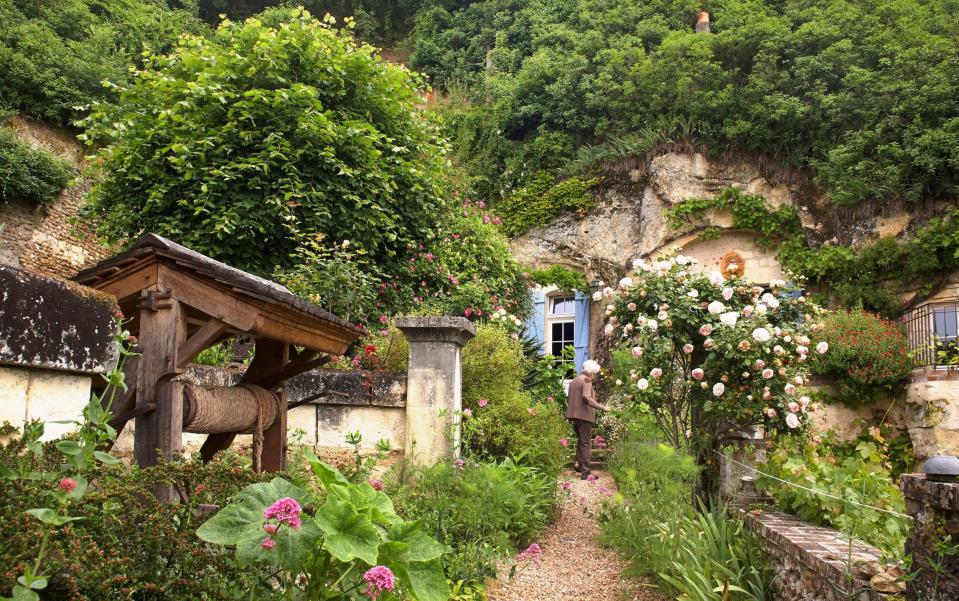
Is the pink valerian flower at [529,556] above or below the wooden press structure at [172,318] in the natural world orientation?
below

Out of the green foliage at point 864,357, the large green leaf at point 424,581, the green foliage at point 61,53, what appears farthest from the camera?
the green foliage at point 61,53

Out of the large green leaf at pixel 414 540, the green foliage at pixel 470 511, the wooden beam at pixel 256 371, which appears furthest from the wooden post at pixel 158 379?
the green foliage at pixel 470 511

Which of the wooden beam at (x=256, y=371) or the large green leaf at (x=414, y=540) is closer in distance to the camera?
the large green leaf at (x=414, y=540)

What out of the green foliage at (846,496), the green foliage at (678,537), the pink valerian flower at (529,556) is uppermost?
the green foliage at (846,496)

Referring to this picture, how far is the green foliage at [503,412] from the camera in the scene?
6078mm

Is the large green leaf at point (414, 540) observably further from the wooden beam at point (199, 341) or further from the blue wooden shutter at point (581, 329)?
the blue wooden shutter at point (581, 329)

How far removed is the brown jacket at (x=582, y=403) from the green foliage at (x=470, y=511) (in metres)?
3.42

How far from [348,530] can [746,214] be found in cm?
1338

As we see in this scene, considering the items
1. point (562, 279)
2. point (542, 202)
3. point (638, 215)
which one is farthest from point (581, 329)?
point (542, 202)

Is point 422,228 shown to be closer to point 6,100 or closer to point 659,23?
point 659,23

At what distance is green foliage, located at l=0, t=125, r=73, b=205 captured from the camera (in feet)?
42.7

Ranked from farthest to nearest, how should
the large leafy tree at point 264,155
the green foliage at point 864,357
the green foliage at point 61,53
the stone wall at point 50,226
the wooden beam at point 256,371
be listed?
the green foliage at point 61,53 < the stone wall at point 50,226 < the green foliage at point 864,357 < the large leafy tree at point 264,155 < the wooden beam at point 256,371

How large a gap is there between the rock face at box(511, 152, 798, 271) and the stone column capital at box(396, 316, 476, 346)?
9777 mm

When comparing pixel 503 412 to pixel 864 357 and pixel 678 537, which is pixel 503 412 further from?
pixel 864 357
